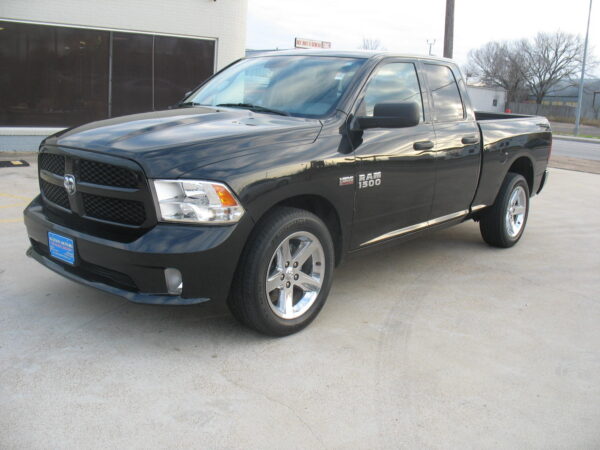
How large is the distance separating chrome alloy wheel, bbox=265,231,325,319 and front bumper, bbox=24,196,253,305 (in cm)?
33

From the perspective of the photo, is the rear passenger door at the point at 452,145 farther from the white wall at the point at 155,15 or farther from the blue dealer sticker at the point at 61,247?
the white wall at the point at 155,15

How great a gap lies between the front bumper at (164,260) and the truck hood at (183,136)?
36 cm

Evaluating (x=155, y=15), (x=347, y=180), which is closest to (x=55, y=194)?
(x=347, y=180)

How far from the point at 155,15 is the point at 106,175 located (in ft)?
33.1

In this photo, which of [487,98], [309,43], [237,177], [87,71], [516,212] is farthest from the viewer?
[487,98]

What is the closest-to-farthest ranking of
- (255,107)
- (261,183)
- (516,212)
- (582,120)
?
(261,183)
(255,107)
(516,212)
(582,120)

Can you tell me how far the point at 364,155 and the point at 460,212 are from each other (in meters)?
1.66

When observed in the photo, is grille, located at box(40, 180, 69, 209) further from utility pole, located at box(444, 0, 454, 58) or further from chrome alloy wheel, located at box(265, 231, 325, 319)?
utility pole, located at box(444, 0, 454, 58)

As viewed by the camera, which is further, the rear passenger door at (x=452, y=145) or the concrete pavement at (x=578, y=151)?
the concrete pavement at (x=578, y=151)

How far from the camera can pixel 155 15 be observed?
12430 mm

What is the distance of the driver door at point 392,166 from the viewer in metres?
4.20

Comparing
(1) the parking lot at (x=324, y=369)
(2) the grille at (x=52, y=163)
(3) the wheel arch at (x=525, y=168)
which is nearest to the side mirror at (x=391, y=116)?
(1) the parking lot at (x=324, y=369)

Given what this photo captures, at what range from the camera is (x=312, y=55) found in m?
4.68

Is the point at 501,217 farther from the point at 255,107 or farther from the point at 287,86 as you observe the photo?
the point at 255,107
